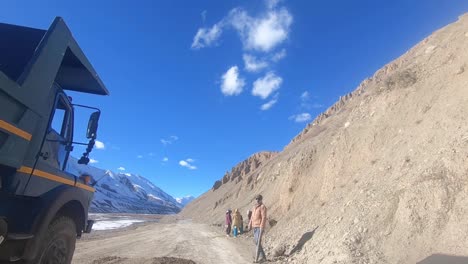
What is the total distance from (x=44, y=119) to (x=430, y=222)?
894 centimetres

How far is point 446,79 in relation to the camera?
17.7 meters

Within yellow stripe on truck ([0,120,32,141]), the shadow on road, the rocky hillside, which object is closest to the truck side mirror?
yellow stripe on truck ([0,120,32,141])

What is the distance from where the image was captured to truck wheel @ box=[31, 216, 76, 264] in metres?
5.45

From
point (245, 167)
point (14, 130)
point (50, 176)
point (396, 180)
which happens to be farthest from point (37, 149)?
point (245, 167)

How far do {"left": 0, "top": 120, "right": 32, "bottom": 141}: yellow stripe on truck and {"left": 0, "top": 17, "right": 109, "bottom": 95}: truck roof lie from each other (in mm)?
557

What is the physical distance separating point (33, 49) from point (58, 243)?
108 inches

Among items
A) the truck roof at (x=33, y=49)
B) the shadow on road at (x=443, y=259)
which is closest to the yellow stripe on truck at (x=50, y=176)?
the truck roof at (x=33, y=49)

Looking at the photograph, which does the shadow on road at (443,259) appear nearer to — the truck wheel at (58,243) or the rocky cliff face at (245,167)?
the truck wheel at (58,243)

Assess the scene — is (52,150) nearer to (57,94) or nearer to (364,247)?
(57,94)

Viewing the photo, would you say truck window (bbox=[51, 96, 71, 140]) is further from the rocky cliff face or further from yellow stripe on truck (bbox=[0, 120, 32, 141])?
the rocky cliff face

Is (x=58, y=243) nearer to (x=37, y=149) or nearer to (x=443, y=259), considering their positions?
(x=37, y=149)

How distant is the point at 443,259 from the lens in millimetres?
8523

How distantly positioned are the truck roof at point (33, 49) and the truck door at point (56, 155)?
0.64m

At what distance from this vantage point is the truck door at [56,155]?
17.3 ft
